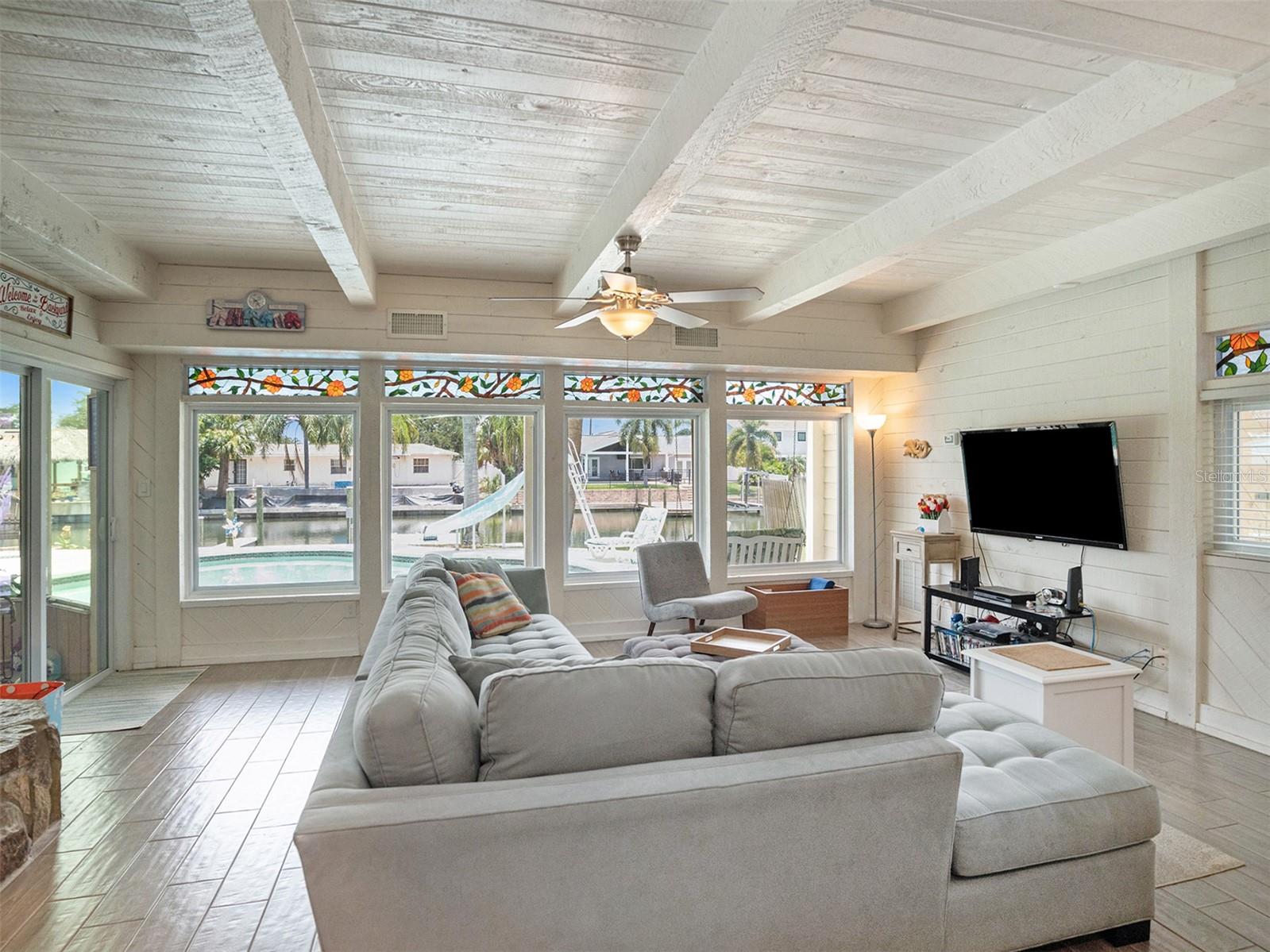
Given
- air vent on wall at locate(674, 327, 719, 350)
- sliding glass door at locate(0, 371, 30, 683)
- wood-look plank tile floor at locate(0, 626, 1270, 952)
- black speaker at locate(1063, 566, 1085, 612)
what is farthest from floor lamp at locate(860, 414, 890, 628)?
sliding glass door at locate(0, 371, 30, 683)

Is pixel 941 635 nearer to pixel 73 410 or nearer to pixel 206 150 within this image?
pixel 206 150

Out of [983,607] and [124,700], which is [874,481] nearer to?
[983,607]

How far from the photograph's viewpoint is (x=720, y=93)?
2.17 metres

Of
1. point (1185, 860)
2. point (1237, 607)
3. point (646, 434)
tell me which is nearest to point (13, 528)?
point (646, 434)

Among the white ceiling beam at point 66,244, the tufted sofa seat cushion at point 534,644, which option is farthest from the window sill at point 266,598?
the white ceiling beam at point 66,244

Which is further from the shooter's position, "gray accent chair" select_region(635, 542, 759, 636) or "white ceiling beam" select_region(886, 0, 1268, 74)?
"gray accent chair" select_region(635, 542, 759, 636)

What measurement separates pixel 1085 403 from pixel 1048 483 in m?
0.55

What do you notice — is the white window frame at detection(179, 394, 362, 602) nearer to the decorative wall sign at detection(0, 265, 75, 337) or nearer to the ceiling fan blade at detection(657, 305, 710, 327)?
the decorative wall sign at detection(0, 265, 75, 337)

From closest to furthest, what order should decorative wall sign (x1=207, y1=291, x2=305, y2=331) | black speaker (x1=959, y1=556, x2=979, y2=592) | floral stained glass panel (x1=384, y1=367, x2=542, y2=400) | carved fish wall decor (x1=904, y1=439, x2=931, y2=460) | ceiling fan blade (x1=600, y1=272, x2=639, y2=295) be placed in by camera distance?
ceiling fan blade (x1=600, y1=272, x2=639, y2=295) → decorative wall sign (x1=207, y1=291, x2=305, y2=331) → black speaker (x1=959, y1=556, x2=979, y2=592) → floral stained glass panel (x1=384, y1=367, x2=542, y2=400) → carved fish wall decor (x1=904, y1=439, x2=931, y2=460)

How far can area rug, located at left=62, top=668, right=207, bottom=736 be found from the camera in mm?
3895

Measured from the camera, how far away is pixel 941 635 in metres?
5.13

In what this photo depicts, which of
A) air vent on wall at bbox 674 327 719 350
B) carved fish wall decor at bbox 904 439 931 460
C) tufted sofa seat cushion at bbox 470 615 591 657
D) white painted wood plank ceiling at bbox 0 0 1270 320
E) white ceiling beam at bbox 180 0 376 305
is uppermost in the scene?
white painted wood plank ceiling at bbox 0 0 1270 320

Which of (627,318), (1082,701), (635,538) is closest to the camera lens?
(1082,701)

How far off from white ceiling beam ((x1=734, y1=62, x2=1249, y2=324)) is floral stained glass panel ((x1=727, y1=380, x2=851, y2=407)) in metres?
1.94
